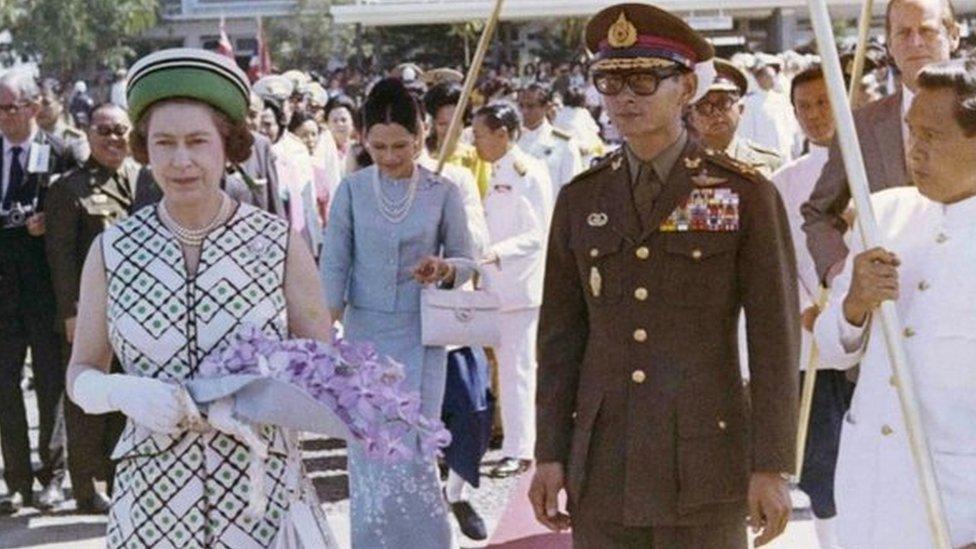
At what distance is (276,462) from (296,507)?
4.2 inches

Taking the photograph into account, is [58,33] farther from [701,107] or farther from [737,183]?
[737,183]

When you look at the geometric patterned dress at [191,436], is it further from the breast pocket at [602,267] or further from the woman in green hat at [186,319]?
the breast pocket at [602,267]

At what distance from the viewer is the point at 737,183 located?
156 inches

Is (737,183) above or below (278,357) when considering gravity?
above

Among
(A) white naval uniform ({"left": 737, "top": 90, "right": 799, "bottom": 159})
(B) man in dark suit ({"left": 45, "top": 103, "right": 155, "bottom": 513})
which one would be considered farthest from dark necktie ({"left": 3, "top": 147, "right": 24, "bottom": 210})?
(A) white naval uniform ({"left": 737, "top": 90, "right": 799, "bottom": 159})

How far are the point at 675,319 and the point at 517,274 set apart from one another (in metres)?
5.10

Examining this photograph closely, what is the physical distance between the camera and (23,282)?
328 inches

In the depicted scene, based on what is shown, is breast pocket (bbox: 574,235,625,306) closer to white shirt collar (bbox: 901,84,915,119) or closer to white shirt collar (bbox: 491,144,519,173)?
white shirt collar (bbox: 901,84,915,119)

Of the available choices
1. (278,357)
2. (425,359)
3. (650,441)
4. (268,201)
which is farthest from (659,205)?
(268,201)

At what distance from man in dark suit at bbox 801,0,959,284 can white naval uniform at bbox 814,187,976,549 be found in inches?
39.7

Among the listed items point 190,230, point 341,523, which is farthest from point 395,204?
point 190,230

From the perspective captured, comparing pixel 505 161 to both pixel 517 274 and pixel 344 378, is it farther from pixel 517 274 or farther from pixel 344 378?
pixel 344 378

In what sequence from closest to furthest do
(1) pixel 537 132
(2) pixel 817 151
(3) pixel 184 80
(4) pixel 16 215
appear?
(3) pixel 184 80 < (2) pixel 817 151 < (4) pixel 16 215 < (1) pixel 537 132

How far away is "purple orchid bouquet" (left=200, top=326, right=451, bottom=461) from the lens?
11.7ft
